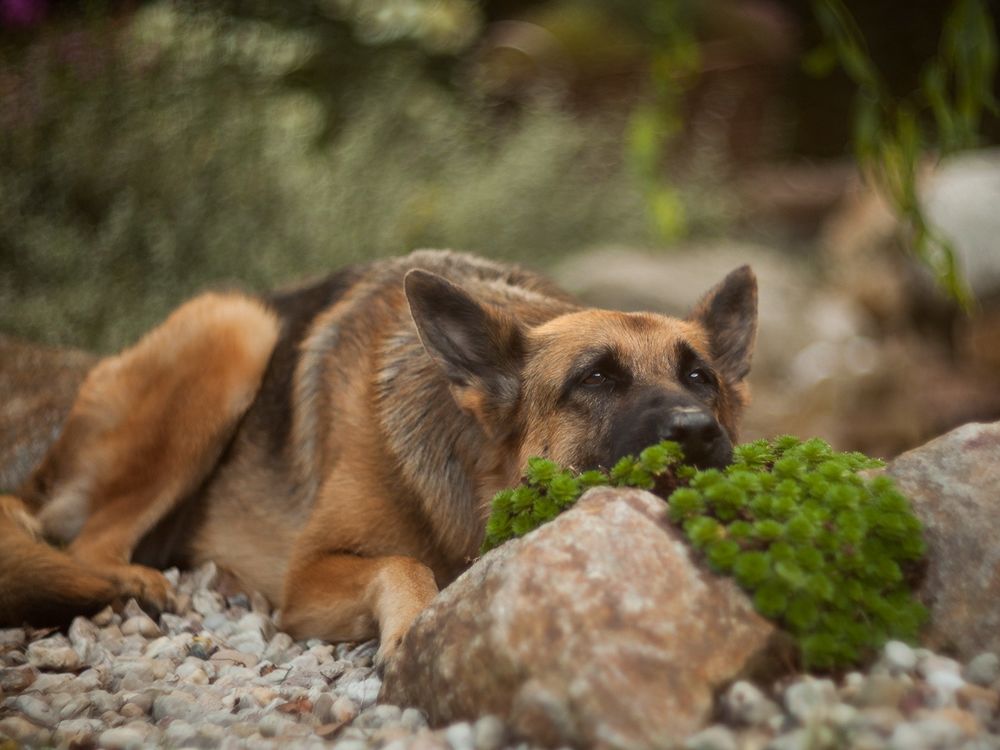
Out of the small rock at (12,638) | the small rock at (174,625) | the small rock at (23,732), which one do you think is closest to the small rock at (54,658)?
the small rock at (12,638)

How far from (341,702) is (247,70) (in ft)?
20.5

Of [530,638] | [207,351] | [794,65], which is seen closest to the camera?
[530,638]

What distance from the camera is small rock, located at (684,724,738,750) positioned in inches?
77.4

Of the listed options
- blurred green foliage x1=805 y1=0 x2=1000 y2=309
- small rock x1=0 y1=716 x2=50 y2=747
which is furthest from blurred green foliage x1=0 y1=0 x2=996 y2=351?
small rock x1=0 y1=716 x2=50 y2=747

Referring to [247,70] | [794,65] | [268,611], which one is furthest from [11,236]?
[794,65]

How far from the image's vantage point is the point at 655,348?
141 inches

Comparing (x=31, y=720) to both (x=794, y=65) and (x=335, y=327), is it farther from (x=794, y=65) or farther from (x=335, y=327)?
(x=794, y=65)

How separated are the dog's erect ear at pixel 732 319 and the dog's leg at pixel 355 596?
1527 millimetres

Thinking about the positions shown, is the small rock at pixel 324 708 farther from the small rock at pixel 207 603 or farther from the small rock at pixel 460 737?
the small rock at pixel 207 603

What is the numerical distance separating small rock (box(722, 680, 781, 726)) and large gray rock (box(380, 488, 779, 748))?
4 centimetres

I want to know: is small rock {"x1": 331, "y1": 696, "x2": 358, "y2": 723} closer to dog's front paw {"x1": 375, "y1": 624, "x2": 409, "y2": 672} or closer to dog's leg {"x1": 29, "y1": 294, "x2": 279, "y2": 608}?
dog's front paw {"x1": 375, "y1": 624, "x2": 409, "y2": 672}

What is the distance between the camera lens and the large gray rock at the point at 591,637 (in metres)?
2.07

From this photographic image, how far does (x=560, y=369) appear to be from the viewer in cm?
356

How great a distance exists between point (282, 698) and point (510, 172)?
6.66m
